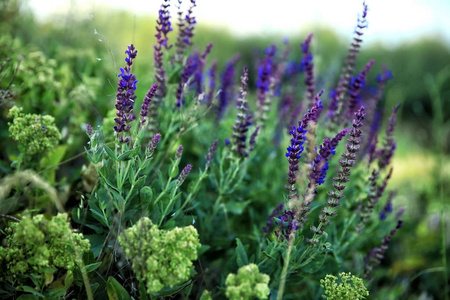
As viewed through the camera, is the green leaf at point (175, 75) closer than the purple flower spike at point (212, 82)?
Yes

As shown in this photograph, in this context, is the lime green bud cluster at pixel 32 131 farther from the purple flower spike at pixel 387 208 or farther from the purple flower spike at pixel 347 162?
the purple flower spike at pixel 387 208

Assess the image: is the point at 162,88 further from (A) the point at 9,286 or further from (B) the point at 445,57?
(B) the point at 445,57

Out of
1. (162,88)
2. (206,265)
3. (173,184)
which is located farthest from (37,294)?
(162,88)

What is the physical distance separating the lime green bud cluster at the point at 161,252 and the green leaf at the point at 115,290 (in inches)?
7.0

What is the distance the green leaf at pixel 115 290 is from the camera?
177 cm

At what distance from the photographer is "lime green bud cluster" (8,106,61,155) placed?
81.2 inches

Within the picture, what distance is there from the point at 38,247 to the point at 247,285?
718 millimetres

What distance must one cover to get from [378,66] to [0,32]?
35.9ft

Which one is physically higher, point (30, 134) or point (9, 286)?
point (30, 134)

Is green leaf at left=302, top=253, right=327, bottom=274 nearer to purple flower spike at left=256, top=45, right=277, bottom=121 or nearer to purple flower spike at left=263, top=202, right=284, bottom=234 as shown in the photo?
purple flower spike at left=263, top=202, right=284, bottom=234

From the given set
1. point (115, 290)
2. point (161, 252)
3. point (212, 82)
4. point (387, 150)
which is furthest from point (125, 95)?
point (212, 82)

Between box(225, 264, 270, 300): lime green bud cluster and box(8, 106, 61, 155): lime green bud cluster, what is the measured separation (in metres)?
1.12

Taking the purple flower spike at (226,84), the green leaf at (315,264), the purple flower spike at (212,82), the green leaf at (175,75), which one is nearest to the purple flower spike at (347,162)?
the green leaf at (315,264)

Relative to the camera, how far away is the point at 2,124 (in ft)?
10.4
